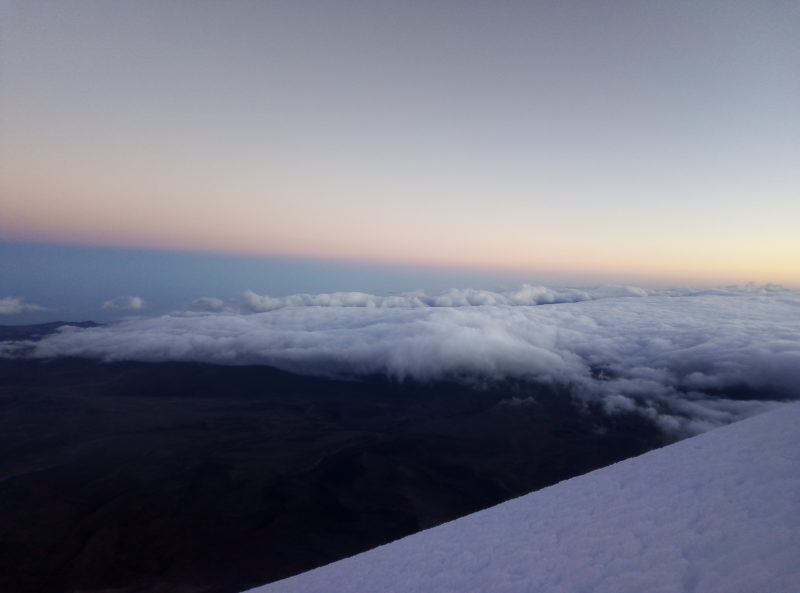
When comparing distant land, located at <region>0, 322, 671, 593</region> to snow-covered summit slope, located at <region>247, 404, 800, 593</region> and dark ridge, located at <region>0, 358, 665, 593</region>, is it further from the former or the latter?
snow-covered summit slope, located at <region>247, 404, 800, 593</region>

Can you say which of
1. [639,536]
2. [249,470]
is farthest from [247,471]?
[639,536]

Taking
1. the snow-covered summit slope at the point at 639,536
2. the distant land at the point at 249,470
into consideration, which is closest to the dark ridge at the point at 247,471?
the distant land at the point at 249,470

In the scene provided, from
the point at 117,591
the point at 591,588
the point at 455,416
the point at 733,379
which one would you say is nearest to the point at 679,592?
the point at 591,588

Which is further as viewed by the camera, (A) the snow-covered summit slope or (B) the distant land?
(B) the distant land

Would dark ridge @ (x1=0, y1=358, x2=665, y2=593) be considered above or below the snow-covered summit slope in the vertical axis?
below

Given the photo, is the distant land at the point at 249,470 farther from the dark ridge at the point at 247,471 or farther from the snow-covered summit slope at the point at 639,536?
the snow-covered summit slope at the point at 639,536

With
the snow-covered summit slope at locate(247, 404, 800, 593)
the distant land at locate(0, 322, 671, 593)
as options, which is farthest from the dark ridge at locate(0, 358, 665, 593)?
the snow-covered summit slope at locate(247, 404, 800, 593)

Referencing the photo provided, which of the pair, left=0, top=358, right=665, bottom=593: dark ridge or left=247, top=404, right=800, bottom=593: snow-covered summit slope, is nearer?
left=247, top=404, right=800, bottom=593: snow-covered summit slope

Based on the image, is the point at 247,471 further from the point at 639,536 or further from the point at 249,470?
the point at 639,536
